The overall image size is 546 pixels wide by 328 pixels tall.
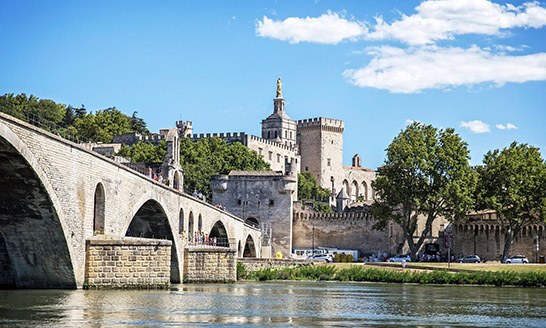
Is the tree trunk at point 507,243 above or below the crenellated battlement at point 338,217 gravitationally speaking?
below

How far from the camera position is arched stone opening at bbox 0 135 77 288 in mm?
30734

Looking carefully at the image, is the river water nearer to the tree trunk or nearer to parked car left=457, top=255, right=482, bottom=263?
the tree trunk

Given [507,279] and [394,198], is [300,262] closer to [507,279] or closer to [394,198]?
[394,198]

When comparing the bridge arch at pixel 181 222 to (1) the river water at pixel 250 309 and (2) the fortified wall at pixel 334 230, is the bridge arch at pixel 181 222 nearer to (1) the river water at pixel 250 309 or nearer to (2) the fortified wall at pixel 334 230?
(1) the river water at pixel 250 309

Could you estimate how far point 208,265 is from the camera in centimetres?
4719

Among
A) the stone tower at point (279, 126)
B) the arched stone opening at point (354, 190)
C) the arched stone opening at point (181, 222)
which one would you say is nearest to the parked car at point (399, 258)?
the arched stone opening at point (181, 222)

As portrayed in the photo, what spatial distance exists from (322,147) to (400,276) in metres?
92.3

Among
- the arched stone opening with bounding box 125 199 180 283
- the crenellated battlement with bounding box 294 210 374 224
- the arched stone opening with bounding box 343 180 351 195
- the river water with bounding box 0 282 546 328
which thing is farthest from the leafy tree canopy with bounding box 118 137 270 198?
the river water with bounding box 0 282 546 328

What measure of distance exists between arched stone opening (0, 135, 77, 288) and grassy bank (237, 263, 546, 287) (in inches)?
963

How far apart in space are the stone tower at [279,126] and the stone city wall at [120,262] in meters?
112

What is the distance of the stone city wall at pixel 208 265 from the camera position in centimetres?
4653

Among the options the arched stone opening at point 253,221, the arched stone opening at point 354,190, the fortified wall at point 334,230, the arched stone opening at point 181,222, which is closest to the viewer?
the arched stone opening at point 181,222

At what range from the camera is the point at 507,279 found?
2074 inches

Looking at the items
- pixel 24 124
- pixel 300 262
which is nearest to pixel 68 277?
pixel 24 124
